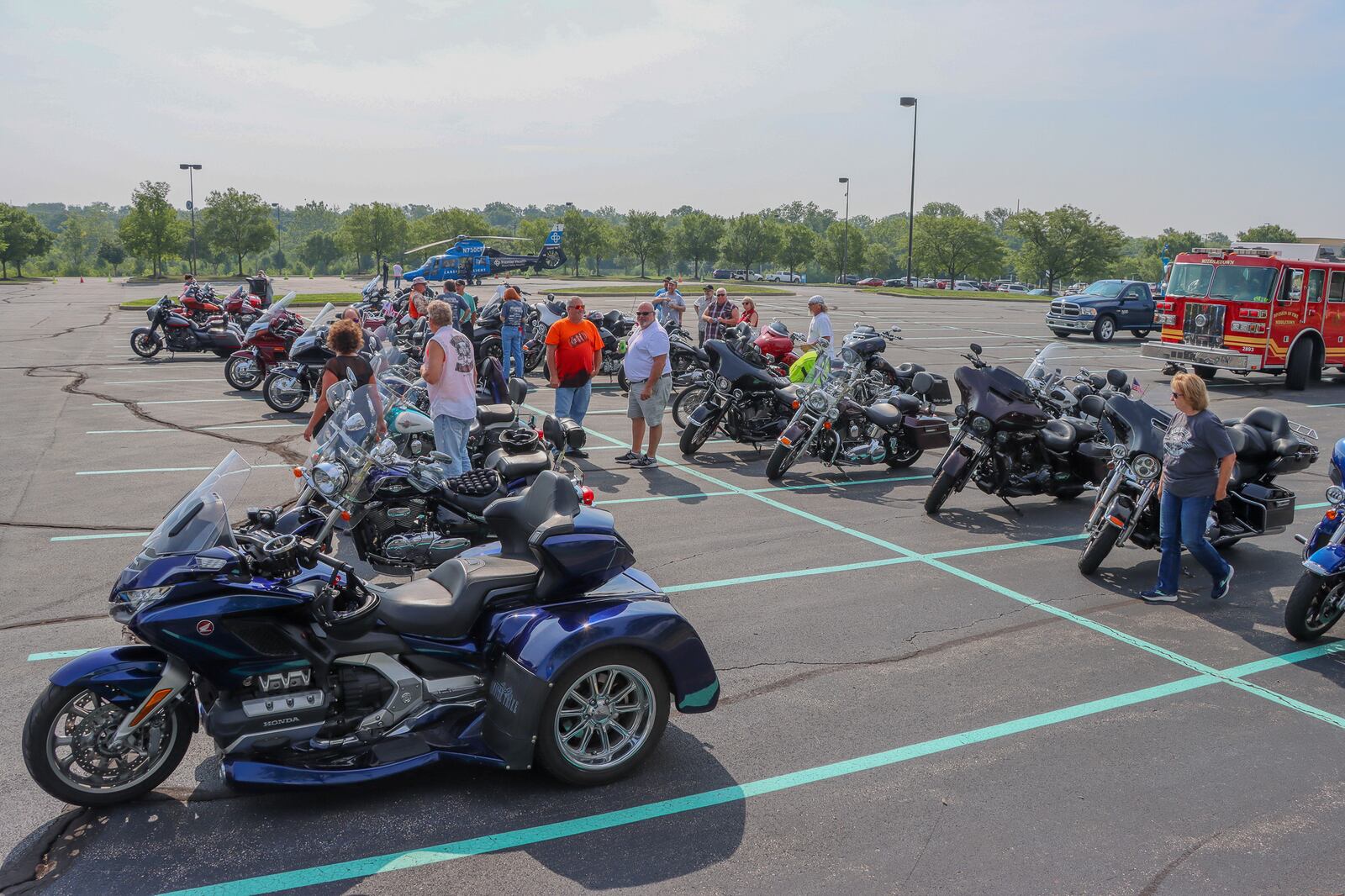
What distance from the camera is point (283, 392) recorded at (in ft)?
47.6

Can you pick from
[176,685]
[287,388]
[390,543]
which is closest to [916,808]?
[176,685]

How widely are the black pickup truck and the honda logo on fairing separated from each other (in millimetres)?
29725

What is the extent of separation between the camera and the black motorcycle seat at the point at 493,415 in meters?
9.68

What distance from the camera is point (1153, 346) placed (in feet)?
68.4

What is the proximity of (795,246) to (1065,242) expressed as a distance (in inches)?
1162

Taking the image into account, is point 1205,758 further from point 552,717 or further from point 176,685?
point 176,685

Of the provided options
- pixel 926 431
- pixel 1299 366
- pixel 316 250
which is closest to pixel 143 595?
pixel 926 431

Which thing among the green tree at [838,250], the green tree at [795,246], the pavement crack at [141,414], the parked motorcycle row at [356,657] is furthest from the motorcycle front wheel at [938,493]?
the green tree at [838,250]

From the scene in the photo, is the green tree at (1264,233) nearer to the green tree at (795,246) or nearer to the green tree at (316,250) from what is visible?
the green tree at (795,246)

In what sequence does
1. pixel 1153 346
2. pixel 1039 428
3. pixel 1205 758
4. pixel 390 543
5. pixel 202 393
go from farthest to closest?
pixel 1153 346, pixel 202 393, pixel 1039 428, pixel 390 543, pixel 1205 758

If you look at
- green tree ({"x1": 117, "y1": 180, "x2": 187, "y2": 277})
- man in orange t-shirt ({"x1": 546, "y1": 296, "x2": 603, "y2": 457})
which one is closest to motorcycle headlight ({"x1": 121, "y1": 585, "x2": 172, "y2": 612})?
man in orange t-shirt ({"x1": 546, "y1": 296, "x2": 603, "y2": 457})

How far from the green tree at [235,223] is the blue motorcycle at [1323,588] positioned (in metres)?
79.1

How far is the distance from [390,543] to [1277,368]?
19.4 metres

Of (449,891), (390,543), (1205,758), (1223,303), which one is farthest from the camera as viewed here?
(1223,303)
